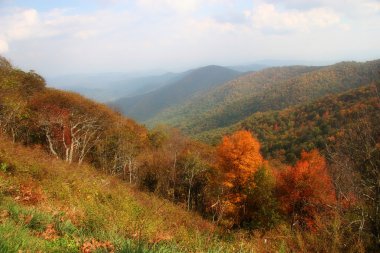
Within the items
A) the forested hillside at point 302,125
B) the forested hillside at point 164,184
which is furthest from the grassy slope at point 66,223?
the forested hillside at point 302,125

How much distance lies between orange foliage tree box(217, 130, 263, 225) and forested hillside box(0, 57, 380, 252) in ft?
0.32

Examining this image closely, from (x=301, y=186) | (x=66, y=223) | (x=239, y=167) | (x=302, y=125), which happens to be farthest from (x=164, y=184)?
(x=302, y=125)

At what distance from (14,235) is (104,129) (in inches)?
1108

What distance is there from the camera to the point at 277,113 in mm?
105562

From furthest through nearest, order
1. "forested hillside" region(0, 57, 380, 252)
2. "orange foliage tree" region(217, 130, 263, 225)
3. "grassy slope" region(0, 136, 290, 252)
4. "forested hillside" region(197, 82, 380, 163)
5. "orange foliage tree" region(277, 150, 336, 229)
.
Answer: "forested hillside" region(197, 82, 380, 163)
"orange foliage tree" region(277, 150, 336, 229)
"orange foliage tree" region(217, 130, 263, 225)
"forested hillside" region(0, 57, 380, 252)
"grassy slope" region(0, 136, 290, 252)

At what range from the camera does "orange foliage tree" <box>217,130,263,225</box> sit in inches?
1174

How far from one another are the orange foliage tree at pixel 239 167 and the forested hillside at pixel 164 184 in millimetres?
97

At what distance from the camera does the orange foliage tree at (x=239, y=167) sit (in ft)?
97.8

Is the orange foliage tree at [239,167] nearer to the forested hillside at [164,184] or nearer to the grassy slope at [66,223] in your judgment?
the forested hillside at [164,184]

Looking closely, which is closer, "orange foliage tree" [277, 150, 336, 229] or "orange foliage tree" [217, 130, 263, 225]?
"orange foliage tree" [217, 130, 263, 225]

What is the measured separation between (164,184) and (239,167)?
7.28 meters

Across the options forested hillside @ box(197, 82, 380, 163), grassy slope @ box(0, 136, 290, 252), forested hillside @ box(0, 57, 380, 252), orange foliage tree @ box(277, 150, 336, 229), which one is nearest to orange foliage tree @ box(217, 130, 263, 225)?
forested hillside @ box(0, 57, 380, 252)

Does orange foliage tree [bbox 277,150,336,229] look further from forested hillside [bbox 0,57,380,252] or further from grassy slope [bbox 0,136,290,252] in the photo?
grassy slope [bbox 0,136,290,252]

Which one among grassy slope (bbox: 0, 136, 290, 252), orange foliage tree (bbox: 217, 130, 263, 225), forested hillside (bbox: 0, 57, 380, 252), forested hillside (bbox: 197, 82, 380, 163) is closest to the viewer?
grassy slope (bbox: 0, 136, 290, 252)
